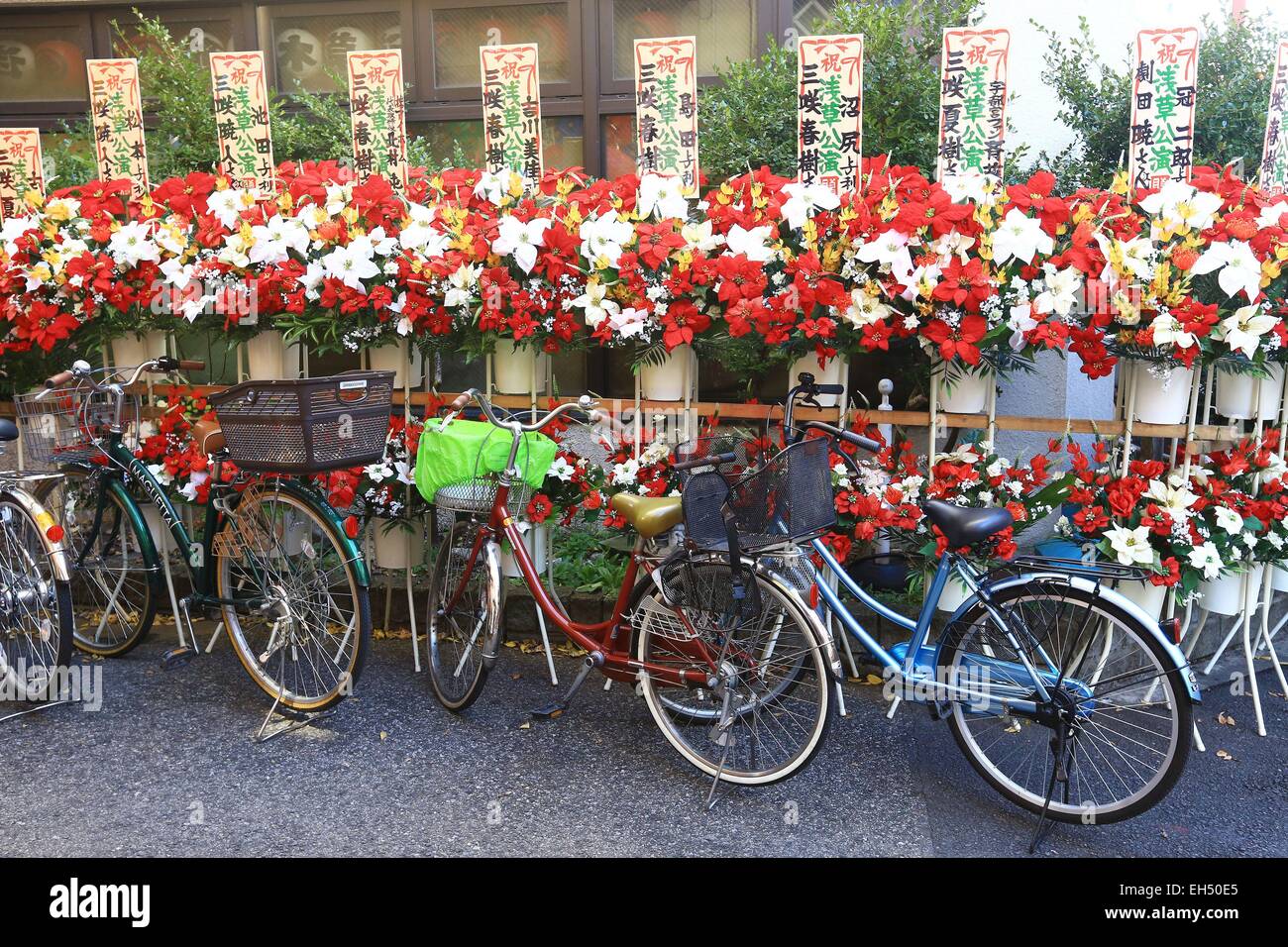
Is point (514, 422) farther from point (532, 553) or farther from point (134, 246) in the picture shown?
point (134, 246)

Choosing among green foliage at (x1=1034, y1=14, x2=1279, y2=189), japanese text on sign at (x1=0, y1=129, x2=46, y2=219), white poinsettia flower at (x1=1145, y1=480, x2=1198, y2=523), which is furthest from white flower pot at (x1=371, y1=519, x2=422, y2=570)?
green foliage at (x1=1034, y1=14, x2=1279, y2=189)

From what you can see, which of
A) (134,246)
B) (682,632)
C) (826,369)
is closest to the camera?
(682,632)

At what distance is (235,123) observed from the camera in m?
5.72

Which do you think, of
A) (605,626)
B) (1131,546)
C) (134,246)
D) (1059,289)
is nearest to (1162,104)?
(1059,289)

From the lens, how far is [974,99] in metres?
4.54

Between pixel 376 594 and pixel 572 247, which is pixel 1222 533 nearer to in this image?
pixel 572 247

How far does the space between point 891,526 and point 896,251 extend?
3.57 feet

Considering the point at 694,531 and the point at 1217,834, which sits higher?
the point at 694,531

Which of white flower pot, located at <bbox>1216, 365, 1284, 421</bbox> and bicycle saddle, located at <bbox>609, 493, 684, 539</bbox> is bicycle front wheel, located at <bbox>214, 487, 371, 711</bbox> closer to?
bicycle saddle, located at <bbox>609, 493, 684, 539</bbox>

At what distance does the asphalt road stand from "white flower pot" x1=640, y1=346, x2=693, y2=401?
4.22 ft

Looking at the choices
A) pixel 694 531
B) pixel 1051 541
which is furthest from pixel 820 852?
pixel 1051 541

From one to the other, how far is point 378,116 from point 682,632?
3630 mm

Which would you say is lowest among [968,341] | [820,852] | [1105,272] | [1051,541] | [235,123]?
[820,852]

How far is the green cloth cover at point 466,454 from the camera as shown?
3756 millimetres
